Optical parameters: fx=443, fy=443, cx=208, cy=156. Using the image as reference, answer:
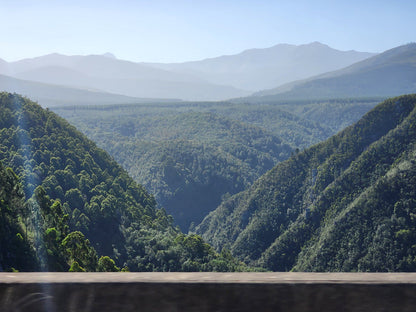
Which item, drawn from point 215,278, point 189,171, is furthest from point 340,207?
point 189,171

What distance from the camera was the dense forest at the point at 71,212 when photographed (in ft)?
108

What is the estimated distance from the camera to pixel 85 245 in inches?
1578

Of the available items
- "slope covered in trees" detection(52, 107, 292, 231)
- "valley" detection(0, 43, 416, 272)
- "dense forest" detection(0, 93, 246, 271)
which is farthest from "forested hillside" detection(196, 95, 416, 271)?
"slope covered in trees" detection(52, 107, 292, 231)

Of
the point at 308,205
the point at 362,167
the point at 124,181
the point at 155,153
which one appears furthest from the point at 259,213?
the point at 155,153

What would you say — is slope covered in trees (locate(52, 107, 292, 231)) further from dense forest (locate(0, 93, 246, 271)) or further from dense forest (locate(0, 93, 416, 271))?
dense forest (locate(0, 93, 246, 271))

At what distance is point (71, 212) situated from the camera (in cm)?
6219

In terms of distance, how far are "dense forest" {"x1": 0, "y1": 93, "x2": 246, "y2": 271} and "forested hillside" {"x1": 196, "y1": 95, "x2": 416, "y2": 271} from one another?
14.6m

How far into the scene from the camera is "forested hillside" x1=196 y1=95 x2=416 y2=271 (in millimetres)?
64750

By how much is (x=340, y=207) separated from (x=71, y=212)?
150 feet

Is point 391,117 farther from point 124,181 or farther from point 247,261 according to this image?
point 124,181
